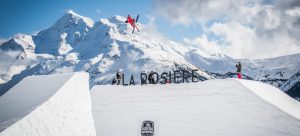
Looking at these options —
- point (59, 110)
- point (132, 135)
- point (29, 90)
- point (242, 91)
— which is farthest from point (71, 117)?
point (242, 91)

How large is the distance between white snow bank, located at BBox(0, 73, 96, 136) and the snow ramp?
832cm

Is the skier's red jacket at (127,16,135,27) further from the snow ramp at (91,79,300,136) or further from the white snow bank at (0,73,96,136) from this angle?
the white snow bank at (0,73,96,136)

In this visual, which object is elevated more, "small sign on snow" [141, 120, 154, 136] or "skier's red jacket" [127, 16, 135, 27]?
"skier's red jacket" [127, 16, 135, 27]

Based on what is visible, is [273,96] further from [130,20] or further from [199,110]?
[130,20]

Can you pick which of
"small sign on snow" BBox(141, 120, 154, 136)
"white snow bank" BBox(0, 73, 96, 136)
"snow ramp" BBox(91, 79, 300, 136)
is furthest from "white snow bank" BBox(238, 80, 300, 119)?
"white snow bank" BBox(0, 73, 96, 136)

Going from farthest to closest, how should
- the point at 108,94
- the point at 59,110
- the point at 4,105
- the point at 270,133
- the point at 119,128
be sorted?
the point at 108,94 → the point at 119,128 → the point at 270,133 → the point at 4,105 → the point at 59,110

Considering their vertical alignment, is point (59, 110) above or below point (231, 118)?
above

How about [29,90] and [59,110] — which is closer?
[59,110]

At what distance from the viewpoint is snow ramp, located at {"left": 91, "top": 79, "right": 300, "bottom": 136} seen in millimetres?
15820

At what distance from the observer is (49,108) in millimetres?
7949

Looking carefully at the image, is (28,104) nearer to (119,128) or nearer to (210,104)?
(119,128)

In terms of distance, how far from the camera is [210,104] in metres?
17.9

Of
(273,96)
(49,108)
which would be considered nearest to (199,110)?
(273,96)

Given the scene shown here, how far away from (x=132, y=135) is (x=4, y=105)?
375 inches
